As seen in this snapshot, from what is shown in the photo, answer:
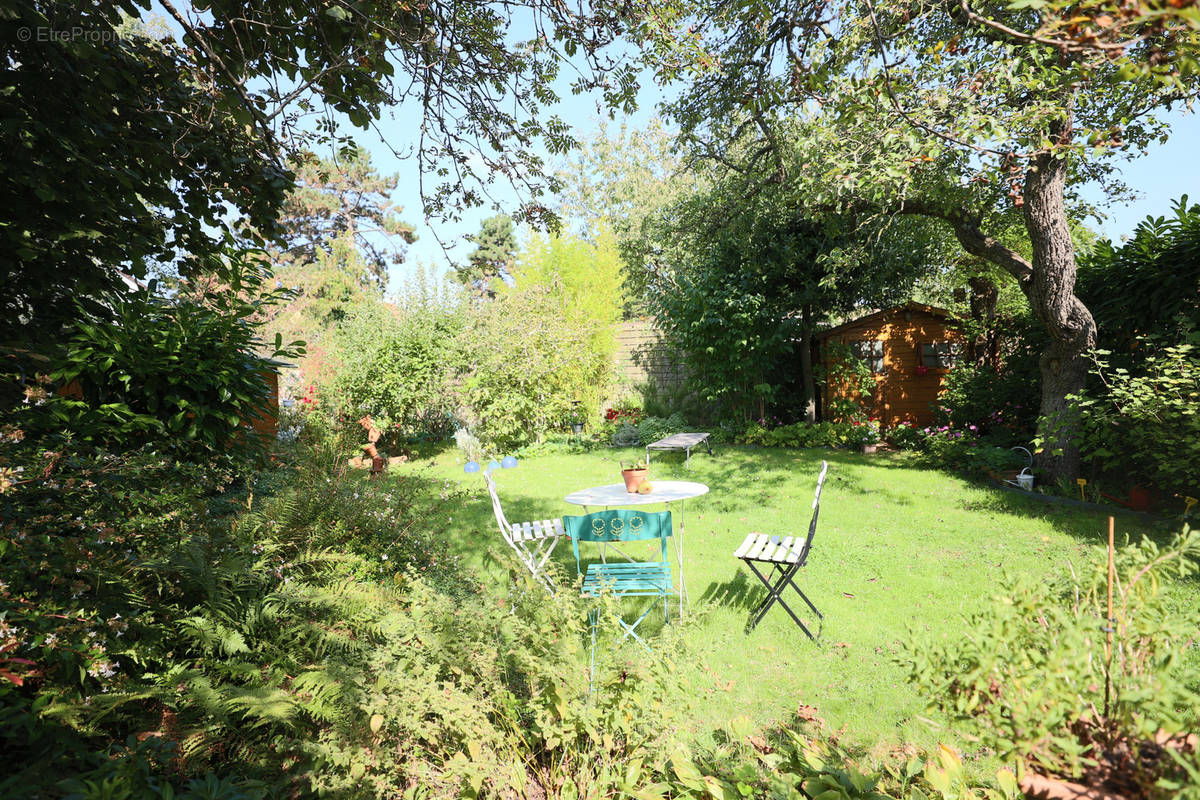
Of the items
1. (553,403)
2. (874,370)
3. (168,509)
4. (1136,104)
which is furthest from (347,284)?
(1136,104)

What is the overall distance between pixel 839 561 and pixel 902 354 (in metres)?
8.04

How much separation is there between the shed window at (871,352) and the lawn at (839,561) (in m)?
2.64

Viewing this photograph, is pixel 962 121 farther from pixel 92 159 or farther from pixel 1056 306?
pixel 92 159

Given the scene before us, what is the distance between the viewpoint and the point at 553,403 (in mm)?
11859

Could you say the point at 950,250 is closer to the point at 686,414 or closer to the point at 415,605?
the point at 686,414

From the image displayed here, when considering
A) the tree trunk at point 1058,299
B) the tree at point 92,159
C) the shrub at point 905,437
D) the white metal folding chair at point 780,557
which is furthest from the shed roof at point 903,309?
the tree at point 92,159

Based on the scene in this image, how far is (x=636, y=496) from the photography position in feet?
14.7

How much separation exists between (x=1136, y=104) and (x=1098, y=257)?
1.88 meters

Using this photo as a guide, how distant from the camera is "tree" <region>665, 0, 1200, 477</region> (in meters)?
4.72

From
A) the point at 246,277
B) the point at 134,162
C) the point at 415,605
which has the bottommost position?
the point at 415,605

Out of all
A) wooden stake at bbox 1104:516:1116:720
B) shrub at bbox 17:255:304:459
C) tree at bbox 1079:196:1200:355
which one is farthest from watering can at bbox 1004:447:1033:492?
shrub at bbox 17:255:304:459

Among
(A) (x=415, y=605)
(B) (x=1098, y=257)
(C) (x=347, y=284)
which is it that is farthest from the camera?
(C) (x=347, y=284)

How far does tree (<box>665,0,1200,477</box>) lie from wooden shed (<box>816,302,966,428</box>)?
3.39 metres

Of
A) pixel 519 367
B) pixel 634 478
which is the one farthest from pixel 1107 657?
pixel 519 367
